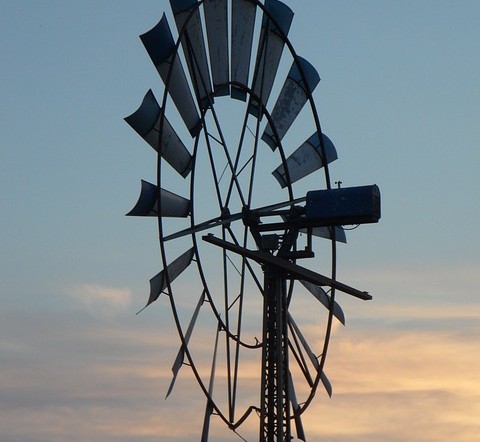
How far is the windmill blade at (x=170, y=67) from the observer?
37969 millimetres

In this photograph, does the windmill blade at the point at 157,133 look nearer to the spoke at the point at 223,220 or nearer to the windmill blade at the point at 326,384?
the spoke at the point at 223,220

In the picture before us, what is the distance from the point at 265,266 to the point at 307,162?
363 centimetres

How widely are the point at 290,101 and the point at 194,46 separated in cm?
398

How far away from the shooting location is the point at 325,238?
143 feet

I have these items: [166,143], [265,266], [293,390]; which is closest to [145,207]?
[166,143]

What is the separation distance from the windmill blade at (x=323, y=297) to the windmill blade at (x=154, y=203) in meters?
5.57

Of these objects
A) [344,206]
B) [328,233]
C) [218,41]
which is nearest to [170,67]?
[218,41]

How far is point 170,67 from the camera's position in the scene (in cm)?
3800

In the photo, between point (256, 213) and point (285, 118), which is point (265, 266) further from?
point (285, 118)

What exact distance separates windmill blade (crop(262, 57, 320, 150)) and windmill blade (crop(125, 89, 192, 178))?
3.84 metres

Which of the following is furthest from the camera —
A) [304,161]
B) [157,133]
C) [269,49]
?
[304,161]

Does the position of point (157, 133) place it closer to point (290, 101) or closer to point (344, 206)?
point (344, 206)

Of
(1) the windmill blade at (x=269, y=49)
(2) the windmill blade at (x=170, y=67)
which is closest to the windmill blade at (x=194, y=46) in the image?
(2) the windmill blade at (x=170, y=67)

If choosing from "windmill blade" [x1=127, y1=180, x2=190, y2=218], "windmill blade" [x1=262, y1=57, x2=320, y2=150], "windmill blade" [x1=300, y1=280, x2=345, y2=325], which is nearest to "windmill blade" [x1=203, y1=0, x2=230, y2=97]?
"windmill blade" [x1=262, y1=57, x2=320, y2=150]
